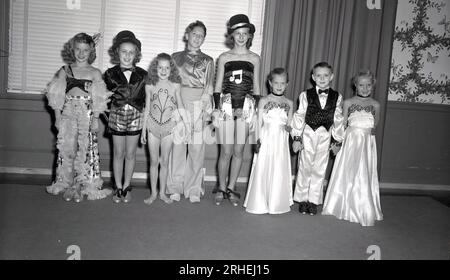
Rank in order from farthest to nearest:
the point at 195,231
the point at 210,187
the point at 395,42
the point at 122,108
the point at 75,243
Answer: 1. the point at 395,42
2. the point at 210,187
3. the point at 122,108
4. the point at 195,231
5. the point at 75,243

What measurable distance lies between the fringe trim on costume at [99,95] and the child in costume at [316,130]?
1791 millimetres

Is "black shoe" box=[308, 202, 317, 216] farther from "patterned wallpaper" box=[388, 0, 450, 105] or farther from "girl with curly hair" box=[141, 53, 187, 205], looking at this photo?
"patterned wallpaper" box=[388, 0, 450, 105]

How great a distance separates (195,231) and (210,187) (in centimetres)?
143

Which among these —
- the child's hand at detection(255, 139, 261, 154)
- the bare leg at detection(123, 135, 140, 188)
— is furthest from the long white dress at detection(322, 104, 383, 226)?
the bare leg at detection(123, 135, 140, 188)

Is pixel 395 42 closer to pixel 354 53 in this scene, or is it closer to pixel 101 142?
pixel 354 53

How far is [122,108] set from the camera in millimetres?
3691

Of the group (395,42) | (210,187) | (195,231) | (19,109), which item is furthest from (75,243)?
(395,42)

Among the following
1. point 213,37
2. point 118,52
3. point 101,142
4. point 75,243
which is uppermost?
point 213,37

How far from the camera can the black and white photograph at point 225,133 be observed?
3121mm

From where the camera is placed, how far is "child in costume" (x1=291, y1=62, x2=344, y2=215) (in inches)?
148

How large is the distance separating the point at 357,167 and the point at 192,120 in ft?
5.37

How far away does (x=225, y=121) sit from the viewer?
388 centimetres

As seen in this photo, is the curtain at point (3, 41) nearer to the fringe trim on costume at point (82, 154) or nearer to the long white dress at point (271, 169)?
the fringe trim on costume at point (82, 154)

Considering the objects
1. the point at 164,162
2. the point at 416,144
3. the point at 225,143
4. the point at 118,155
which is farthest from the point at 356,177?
the point at 118,155
